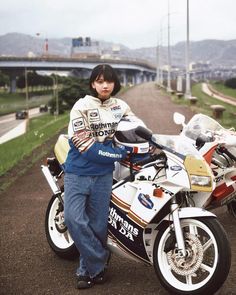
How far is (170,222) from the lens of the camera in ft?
13.2

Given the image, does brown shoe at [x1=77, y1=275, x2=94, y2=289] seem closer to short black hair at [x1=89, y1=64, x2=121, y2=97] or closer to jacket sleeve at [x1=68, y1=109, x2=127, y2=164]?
jacket sleeve at [x1=68, y1=109, x2=127, y2=164]

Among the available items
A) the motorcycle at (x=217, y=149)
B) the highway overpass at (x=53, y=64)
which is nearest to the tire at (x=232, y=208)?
the motorcycle at (x=217, y=149)

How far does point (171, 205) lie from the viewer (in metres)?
3.96

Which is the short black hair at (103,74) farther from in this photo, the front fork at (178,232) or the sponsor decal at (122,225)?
the front fork at (178,232)

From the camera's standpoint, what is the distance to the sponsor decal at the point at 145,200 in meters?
3.98

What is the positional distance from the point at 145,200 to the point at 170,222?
248mm

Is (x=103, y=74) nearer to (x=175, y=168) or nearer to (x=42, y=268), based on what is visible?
(x=175, y=168)

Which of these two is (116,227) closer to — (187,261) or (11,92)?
(187,261)

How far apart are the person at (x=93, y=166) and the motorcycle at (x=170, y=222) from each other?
0.42ft

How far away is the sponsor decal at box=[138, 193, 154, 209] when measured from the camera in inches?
157

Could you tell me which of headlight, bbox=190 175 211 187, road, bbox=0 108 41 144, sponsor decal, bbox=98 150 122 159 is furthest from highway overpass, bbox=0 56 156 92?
headlight, bbox=190 175 211 187

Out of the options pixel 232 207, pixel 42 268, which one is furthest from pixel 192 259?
pixel 232 207

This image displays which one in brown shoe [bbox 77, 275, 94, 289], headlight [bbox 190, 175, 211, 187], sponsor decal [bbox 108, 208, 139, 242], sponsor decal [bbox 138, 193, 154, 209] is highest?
headlight [bbox 190, 175, 211, 187]

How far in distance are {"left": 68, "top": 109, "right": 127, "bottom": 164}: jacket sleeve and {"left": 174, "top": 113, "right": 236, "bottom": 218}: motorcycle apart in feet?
3.61
